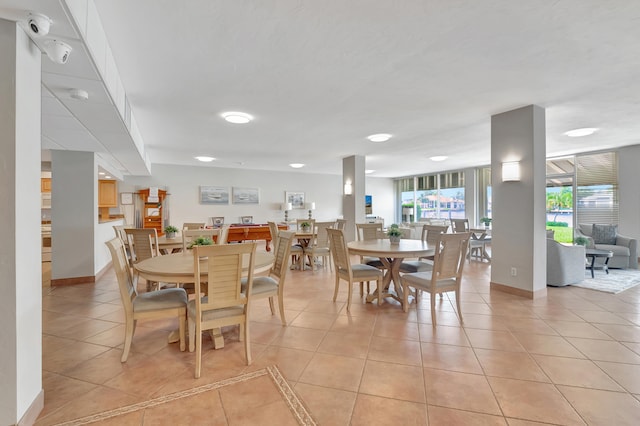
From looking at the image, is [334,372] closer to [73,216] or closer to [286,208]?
[73,216]

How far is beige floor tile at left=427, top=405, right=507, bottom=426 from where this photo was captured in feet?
5.39

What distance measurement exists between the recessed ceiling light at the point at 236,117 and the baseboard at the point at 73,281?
3.48m

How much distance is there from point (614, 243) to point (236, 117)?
7358 millimetres

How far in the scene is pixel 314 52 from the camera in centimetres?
245

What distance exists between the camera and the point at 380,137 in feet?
17.1

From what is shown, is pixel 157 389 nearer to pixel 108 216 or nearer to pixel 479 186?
pixel 108 216

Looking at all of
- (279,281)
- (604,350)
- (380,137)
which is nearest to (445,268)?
(604,350)

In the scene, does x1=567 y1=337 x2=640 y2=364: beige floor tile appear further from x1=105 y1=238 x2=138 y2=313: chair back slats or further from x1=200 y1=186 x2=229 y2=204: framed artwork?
x1=200 y1=186 x2=229 y2=204: framed artwork

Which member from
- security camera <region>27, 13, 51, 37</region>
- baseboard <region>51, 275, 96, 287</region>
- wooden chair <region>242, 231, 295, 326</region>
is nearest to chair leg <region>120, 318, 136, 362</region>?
wooden chair <region>242, 231, 295, 326</region>

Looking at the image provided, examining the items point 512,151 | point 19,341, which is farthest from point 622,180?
point 19,341

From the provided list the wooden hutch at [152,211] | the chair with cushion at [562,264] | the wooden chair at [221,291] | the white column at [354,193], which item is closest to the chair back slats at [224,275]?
the wooden chair at [221,291]

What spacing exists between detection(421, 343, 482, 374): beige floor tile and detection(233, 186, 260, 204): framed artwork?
756 centimetres

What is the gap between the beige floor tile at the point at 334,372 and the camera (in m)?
2.02

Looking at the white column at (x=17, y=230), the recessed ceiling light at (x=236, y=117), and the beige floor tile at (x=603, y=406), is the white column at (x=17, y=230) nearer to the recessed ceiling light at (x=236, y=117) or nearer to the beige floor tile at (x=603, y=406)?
the recessed ceiling light at (x=236, y=117)
